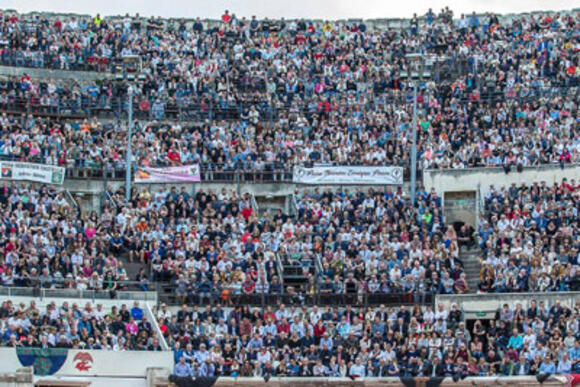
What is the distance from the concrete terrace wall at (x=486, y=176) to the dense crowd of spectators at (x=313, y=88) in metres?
0.37

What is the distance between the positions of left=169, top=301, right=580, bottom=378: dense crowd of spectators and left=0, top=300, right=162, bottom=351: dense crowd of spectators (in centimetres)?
99

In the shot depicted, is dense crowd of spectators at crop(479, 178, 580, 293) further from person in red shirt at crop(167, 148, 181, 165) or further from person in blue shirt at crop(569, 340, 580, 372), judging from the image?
person in red shirt at crop(167, 148, 181, 165)

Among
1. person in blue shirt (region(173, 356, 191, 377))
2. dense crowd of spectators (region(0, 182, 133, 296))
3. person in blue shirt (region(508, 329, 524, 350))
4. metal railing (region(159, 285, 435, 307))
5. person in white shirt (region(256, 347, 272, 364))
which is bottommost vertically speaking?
person in blue shirt (region(173, 356, 191, 377))

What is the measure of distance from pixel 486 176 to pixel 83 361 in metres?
19.1

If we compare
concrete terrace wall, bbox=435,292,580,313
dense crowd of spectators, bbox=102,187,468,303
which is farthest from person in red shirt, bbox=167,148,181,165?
concrete terrace wall, bbox=435,292,580,313

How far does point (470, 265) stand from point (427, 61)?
16.0m

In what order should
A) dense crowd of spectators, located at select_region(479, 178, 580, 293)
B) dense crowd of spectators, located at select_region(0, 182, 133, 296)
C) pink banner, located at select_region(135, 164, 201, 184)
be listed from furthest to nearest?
pink banner, located at select_region(135, 164, 201, 184)
dense crowd of spectators, located at select_region(479, 178, 580, 293)
dense crowd of spectators, located at select_region(0, 182, 133, 296)

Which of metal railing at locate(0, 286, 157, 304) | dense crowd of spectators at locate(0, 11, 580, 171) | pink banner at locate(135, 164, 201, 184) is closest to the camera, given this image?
metal railing at locate(0, 286, 157, 304)

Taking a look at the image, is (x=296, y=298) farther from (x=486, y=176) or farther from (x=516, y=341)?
(x=486, y=176)

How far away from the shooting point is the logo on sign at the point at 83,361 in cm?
4041

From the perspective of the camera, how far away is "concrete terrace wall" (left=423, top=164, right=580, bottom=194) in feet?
173

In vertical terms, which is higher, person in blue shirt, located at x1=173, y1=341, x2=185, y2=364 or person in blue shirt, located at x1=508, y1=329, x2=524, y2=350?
person in blue shirt, located at x1=508, y1=329, x2=524, y2=350

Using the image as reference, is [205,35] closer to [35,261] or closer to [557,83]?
[557,83]

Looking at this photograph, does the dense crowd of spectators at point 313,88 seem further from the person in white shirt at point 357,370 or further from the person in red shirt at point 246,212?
the person in white shirt at point 357,370
